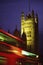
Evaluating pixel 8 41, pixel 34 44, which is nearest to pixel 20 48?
pixel 8 41

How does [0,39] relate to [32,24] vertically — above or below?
below

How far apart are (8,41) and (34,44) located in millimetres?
44408

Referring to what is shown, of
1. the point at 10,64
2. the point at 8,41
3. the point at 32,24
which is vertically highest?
the point at 32,24

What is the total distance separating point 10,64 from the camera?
271 inches

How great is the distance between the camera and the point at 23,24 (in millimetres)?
54156

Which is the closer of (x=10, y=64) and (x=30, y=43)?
(x=10, y=64)

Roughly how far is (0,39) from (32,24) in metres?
46.6

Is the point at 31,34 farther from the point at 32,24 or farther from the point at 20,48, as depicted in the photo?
the point at 20,48

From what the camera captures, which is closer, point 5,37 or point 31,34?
point 5,37

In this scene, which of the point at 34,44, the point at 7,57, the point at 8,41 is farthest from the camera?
the point at 34,44

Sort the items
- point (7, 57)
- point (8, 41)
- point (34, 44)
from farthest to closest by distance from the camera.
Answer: point (34, 44)
point (8, 41)
point (7, 57)

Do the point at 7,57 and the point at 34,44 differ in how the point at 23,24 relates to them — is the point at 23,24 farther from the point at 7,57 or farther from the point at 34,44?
A: the point at 7,57

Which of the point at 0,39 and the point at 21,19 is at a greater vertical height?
the point at 21,19

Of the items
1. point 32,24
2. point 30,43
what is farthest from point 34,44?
point 32,24
